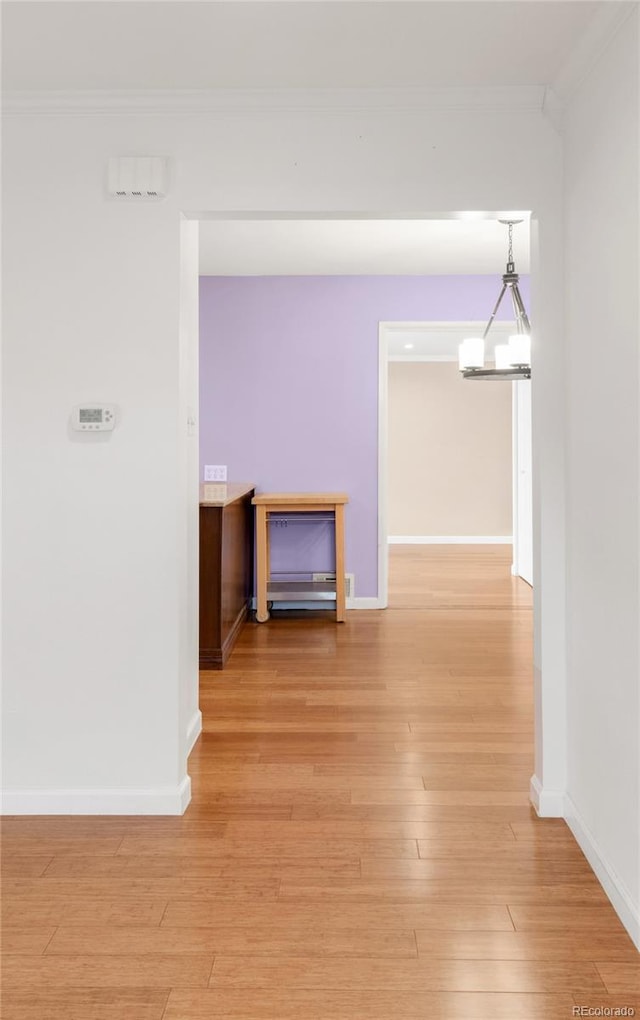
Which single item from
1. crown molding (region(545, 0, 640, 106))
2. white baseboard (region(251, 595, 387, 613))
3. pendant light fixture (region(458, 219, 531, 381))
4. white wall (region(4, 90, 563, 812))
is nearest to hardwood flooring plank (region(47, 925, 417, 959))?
white wall (region(4, 90, 563, 812))

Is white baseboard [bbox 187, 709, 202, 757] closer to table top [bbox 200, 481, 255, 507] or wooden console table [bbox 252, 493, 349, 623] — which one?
table top [bbox 200, 481, 255, 507]

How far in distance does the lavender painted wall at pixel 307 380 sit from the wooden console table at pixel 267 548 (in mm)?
289

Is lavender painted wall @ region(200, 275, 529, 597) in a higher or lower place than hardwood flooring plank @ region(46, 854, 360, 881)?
higher

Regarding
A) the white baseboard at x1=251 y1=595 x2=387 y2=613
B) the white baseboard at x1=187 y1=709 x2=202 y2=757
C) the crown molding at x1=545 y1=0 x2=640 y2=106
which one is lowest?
the white baseboard at x1=187 y1=709 x2=202 y2=757

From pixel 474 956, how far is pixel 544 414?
1543 mm

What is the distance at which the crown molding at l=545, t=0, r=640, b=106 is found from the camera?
1.90 m

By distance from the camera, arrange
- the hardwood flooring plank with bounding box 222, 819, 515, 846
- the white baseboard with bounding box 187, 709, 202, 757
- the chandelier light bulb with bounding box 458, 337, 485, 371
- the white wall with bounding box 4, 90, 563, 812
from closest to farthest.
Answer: the hardwood flooring plank with bounding box 222, 819, 515, 846
the white wall with bounding box 4, 90, 563, 812
the white baseboard with bounding box 187, 709, 202, 757
the chandelier light bulb with bounding box 458, 337, 485, 371

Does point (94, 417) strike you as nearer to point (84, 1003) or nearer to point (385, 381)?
point (84, 1003)

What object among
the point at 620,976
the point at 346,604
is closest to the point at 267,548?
the point at 346,604

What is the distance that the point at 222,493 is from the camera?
4594mm

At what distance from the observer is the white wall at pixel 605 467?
1.86m

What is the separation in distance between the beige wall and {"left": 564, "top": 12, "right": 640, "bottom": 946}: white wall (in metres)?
6.97

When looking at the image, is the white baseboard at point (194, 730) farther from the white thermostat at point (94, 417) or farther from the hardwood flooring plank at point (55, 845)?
the white thermostat at point (94, 417)

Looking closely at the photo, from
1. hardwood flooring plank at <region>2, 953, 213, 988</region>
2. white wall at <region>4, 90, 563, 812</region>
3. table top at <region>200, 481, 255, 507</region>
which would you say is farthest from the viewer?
table top at <region>200, 481, 255, 507</region>
